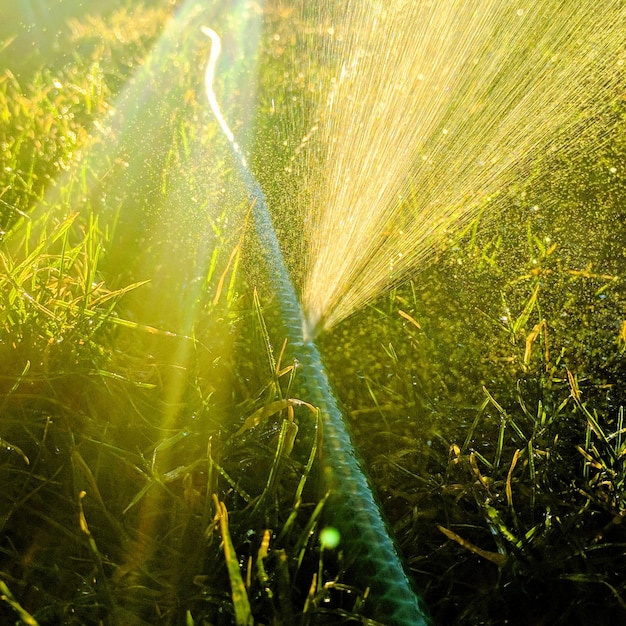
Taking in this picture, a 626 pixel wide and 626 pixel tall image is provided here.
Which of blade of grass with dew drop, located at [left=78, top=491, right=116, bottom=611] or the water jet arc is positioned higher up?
blade of grass with dew drop, located at [left=78, top=491, right=116, bottom=611]

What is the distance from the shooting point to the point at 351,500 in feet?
4.17

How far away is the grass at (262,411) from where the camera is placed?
1218 mm

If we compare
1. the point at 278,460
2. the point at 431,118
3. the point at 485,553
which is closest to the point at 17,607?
the point at 278,460

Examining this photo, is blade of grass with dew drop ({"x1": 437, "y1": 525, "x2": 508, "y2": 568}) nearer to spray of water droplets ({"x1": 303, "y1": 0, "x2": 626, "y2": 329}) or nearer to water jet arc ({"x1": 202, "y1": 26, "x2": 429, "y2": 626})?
water jet arc ({"x1": 202, "y1": 26, "x2": 429, "y2": 626})

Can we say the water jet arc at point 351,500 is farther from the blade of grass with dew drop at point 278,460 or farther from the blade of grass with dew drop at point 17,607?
the blade of grass with dew drop at point 17,607

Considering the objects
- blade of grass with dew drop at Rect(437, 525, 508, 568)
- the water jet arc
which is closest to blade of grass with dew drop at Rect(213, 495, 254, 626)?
the water jet arc

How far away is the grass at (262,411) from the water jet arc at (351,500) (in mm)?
47

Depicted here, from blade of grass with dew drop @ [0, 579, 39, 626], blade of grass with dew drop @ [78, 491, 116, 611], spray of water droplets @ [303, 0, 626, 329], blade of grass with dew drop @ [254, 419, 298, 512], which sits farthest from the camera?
spray of water droplets @ [303, 0, 626, 329]

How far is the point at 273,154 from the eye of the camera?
274 cm

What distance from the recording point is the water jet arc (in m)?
1.11

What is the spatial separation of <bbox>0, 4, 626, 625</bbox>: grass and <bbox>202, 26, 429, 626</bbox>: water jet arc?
0.05m

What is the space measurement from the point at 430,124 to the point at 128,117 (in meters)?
1.28

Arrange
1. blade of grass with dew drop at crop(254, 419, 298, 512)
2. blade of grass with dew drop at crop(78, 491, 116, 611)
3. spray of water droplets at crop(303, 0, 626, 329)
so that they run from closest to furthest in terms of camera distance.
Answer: blade of grass with dew drop at crop(78, 491, 116, 611) → blade of grass with dew drop at crop(254, 419, 298, 512) → spray of water droplets at crop(303, 0, 626, 329)

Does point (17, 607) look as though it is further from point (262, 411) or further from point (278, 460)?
point (262, 411)
